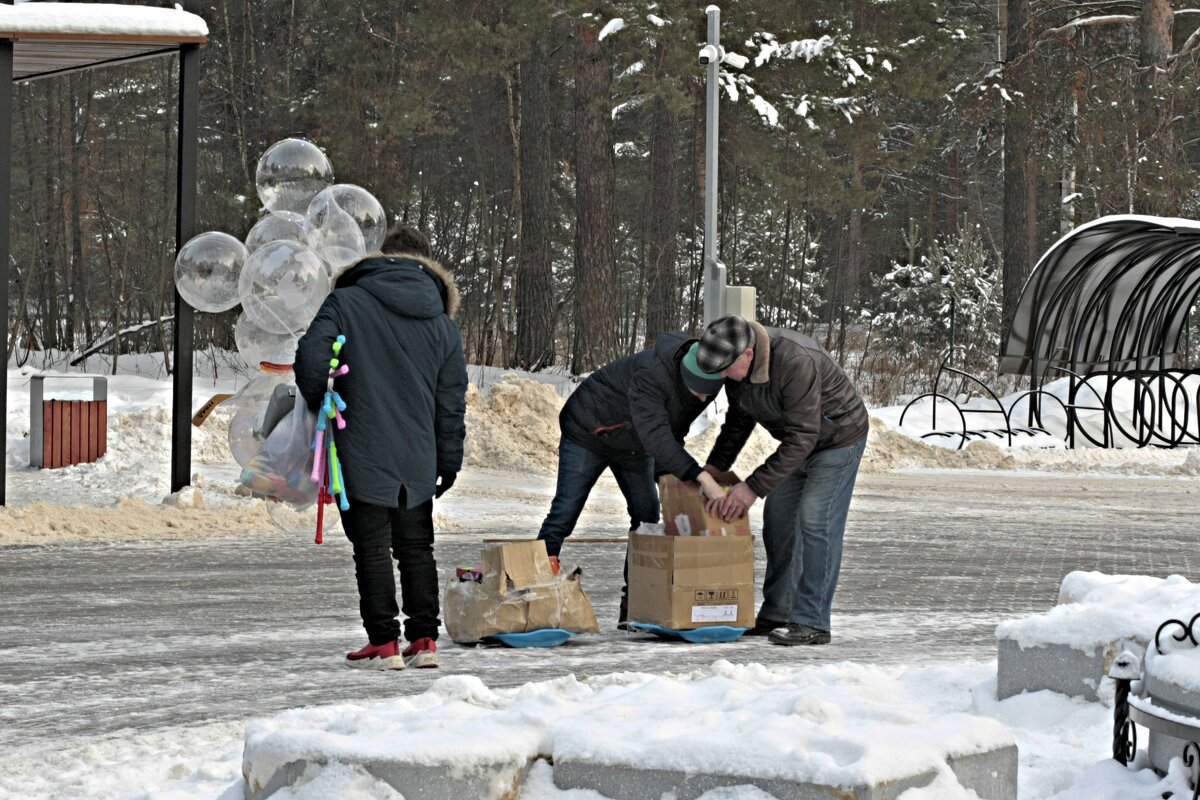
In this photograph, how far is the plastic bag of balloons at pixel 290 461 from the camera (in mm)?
6820

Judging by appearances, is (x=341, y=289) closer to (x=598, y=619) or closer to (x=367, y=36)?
(x=598, y=619)

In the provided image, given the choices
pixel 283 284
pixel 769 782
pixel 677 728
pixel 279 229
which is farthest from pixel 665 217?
pixel 769 782

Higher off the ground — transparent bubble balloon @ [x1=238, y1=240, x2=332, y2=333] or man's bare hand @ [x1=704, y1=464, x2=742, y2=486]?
transparent bubble balloon @ [x1=238, y1=240, x2=332, y2=333]

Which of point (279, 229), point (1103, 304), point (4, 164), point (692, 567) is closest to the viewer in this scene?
point (692, 567)

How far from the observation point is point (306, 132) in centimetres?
2795

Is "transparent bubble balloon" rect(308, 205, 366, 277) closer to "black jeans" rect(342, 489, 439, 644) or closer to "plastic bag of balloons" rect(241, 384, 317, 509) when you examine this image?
"plastic bag of balloons" rect(241, 384, 317, 509)

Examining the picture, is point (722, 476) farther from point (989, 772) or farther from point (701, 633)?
point (989, 772)

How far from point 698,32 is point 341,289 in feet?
57.6

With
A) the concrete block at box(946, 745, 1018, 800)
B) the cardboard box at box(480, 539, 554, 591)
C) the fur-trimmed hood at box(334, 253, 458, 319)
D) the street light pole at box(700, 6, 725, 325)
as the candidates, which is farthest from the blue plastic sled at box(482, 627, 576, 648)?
the street light pole at box(700, 6, 725, 325)

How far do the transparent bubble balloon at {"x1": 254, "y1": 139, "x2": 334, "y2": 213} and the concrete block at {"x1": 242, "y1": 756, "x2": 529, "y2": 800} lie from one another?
9.55 m

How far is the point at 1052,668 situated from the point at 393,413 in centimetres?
A: 282

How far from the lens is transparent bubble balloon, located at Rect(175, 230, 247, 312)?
12.2 metres

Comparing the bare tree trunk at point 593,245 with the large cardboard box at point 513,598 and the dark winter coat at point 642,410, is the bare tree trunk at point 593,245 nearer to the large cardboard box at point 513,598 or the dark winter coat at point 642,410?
the dark winter coat at point 642,410

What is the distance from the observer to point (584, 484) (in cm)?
810
